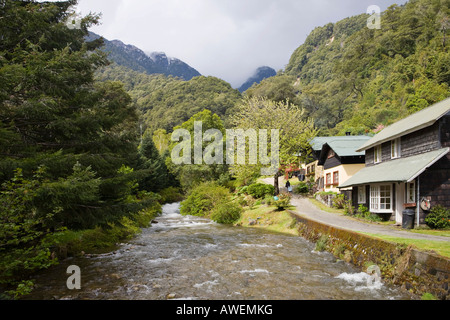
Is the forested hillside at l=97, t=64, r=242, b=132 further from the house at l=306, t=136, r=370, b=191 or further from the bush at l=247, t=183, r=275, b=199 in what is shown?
the bush at l=247, t=183, r=275, b=199

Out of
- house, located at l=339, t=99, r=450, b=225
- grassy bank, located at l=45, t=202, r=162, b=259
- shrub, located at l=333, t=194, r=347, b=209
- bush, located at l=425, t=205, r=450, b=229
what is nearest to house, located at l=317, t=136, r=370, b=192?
shrub, located at l=333, t=194, r=347, b=209

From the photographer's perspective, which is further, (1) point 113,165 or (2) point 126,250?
(2) point 126,250

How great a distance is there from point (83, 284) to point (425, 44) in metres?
73.6

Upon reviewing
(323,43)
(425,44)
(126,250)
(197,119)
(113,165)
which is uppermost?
(323,43)

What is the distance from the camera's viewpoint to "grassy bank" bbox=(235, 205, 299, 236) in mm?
19267

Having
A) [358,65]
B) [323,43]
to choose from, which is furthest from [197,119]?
[323,43]

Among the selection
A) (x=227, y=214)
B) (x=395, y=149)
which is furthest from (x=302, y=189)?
(x=395, y=149)

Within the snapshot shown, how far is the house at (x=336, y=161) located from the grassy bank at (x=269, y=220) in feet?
27.4

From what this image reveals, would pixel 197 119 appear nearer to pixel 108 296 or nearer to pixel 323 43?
pixel 108 296

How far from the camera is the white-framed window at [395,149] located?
17281 mm

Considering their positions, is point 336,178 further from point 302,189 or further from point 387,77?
point 387,77

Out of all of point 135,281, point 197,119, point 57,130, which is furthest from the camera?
point 197,119

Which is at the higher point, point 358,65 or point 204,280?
point 358,65

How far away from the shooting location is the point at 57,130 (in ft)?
33.7
